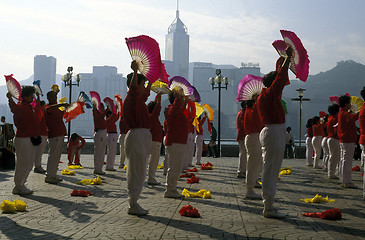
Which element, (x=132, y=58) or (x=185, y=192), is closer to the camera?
(x=132, y=58)

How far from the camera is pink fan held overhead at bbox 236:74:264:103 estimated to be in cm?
857

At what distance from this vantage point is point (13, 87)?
28.8 ft

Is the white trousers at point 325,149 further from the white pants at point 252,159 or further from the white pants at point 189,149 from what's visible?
the white pants at point 252,159

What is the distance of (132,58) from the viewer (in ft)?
21.7

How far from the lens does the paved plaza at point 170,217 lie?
5004mm

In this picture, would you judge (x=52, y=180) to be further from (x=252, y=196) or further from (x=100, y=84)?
(x=100, y=84)

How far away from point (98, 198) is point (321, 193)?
16.4 ft

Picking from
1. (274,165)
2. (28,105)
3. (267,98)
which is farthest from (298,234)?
(28,105)

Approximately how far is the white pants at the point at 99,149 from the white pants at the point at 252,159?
550 centimetres

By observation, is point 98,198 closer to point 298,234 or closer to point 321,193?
point 298,234

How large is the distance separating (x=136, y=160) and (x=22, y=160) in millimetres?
3368

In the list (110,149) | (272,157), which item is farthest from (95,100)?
(272,157)

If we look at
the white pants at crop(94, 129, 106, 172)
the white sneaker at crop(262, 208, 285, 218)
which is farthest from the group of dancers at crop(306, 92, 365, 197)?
the white pants at crop(94, 129, 106, 172)

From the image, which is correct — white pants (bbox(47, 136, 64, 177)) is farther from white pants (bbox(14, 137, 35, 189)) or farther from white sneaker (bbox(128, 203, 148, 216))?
white sneaker (bbox(128, 203, 148, 216))
